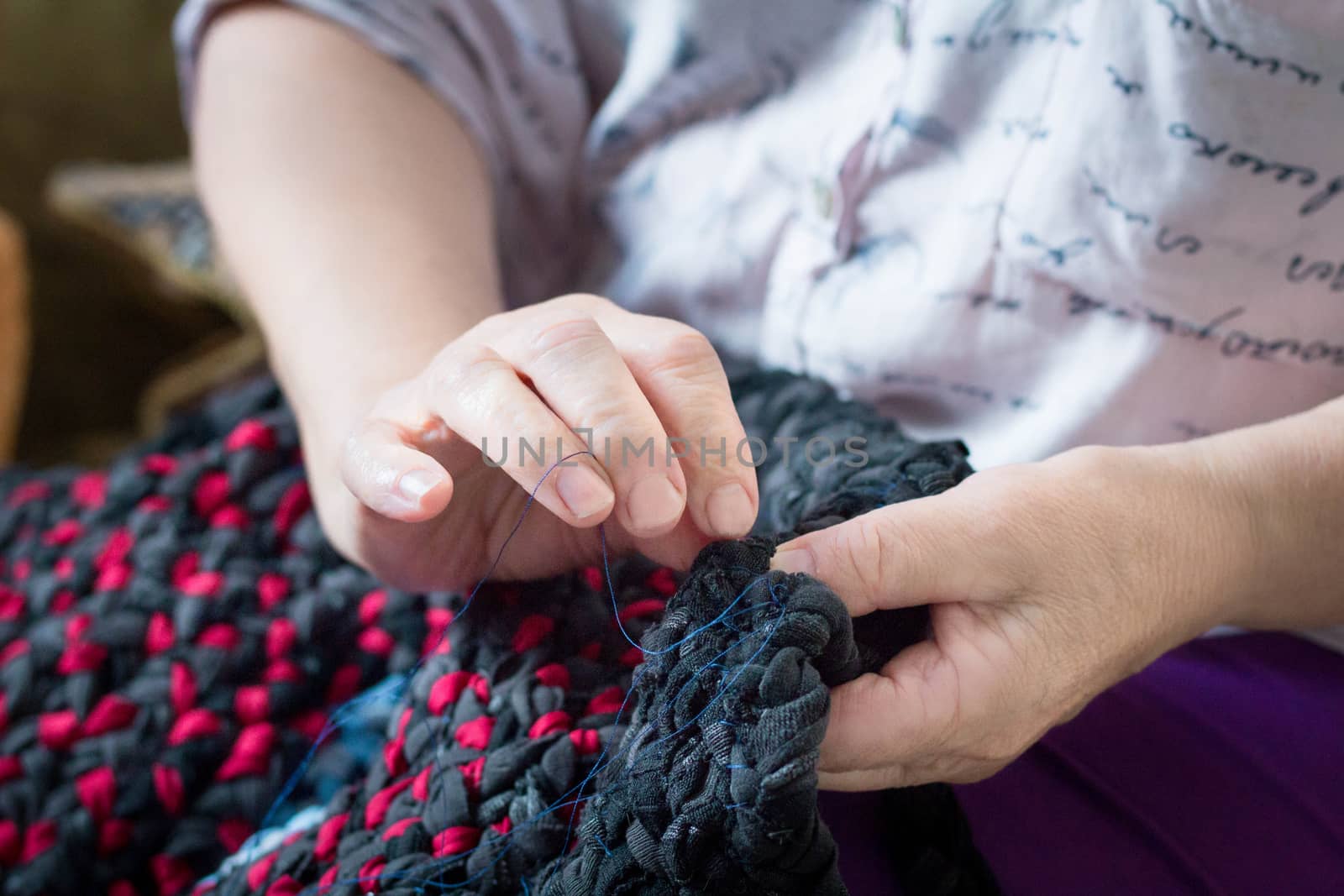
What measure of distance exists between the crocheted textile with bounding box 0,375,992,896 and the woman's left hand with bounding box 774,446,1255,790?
0.9 inches

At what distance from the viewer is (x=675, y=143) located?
0.64 metres

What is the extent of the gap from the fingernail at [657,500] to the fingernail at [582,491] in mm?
11

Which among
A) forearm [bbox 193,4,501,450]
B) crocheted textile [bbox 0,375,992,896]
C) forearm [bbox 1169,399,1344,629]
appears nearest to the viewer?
crocheted textile [bbox 0,375,992,896]

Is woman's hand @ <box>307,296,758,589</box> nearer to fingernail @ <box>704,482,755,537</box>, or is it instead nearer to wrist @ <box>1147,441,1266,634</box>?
fingernail @ <box>704,482,755,537</box>

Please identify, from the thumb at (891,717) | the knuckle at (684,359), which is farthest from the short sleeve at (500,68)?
the thumb at (891,717)

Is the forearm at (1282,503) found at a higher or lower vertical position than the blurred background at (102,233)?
higher

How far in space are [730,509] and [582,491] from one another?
62 mm

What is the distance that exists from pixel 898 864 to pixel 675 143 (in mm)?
453

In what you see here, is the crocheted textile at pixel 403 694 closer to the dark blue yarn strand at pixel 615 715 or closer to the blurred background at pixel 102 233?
the dark blue yarn strand at pixel 615 715

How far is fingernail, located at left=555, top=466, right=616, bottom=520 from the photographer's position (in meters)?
0.36

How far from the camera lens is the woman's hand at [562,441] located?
370 mm

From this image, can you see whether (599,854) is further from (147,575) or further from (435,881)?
(147,575)

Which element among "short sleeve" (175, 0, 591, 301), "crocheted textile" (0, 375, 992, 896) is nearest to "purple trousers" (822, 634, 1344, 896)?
"crocheted textile" (0, 375, 992, 896)

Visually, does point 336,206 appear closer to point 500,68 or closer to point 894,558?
point 500,68
